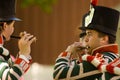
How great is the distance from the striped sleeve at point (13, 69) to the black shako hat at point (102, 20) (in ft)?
1.12

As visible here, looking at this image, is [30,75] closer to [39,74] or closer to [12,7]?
[39,74]

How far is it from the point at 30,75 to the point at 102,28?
2.29 meters

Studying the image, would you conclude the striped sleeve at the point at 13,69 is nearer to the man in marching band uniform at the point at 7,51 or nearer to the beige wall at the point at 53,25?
the man in marching band uniform at the point at 7,51

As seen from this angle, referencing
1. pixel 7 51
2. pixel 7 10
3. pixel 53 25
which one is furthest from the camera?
pixel 53 25

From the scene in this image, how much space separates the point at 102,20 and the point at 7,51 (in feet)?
1.56

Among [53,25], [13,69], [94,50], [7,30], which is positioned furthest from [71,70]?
[53,25]

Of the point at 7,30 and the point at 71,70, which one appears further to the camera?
the point at 7,30

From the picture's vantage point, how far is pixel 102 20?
1866 millimetres

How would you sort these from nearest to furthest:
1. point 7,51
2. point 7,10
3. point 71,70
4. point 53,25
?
point 71,70
point 7,51
point 7,10
point 53,25

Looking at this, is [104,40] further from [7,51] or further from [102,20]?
[7,51]

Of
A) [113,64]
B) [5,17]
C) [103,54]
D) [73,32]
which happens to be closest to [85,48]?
[103,54]

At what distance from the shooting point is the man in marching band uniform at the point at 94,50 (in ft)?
5.78

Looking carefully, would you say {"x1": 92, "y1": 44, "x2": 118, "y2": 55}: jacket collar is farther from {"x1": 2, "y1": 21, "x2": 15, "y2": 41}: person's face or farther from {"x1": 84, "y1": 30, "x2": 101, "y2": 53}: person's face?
{"x1": 2, "y1": 21, "x2": 15, "y2": 41}: person's face

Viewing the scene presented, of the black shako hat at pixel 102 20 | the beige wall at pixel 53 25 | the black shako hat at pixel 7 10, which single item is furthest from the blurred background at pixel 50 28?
the black shako hat at pixel 102 20
